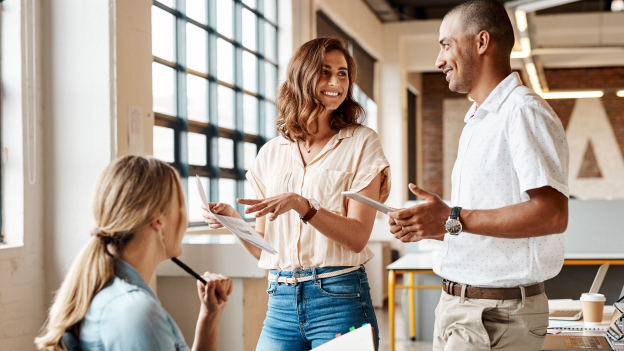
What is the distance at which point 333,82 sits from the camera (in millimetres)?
1767

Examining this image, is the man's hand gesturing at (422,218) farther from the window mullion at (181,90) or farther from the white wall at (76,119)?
the window mullion at (181,90)

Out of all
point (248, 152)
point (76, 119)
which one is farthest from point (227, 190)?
point (76, 119)

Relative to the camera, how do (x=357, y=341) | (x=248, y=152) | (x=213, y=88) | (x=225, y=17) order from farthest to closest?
(x=248, y=152)
(x=225, y=17)
(x=213, y=88)
(x=357, y=341)

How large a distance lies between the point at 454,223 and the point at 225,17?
4666mm

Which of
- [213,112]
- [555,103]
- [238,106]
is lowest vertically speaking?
[213,112]

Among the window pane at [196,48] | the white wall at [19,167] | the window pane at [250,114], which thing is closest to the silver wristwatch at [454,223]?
the white wall at [19,167]

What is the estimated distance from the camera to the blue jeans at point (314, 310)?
159 cm

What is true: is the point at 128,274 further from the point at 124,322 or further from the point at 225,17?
the point at 225,17

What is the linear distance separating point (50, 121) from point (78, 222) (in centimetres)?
53

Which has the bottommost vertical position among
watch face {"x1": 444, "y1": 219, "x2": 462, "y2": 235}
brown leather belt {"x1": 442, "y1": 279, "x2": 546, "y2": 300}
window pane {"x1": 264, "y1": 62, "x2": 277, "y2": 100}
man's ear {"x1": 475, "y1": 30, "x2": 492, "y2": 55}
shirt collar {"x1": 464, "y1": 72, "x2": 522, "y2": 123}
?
brown leather belt {"x1": 442, "y1": 279, "x2": 546, "y2": 300}

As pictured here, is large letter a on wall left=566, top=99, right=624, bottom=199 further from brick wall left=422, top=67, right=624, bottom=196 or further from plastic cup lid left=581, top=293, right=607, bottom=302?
plastic cup lid left=581, top=293, right=607, bottom=302

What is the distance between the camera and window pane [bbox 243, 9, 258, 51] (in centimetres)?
598

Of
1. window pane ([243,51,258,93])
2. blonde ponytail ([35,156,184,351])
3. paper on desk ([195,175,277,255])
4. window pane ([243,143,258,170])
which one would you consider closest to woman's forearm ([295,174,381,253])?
paper on desk ([195,175,277,255])

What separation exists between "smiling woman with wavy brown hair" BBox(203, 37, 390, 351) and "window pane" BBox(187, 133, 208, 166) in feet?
10.3
